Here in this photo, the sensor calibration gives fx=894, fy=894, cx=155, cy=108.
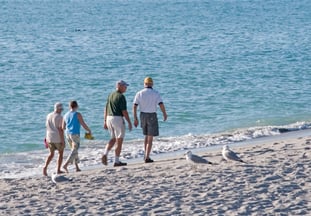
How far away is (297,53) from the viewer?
4384 centimetres

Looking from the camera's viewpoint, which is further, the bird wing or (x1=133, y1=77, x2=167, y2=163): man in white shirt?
(x1=133, y1=77, x2=167, y2=163): man in white shirt

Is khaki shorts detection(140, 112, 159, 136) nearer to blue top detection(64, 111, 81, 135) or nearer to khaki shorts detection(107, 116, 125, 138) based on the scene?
khaki shorts detection(107, 116, 125, 138)

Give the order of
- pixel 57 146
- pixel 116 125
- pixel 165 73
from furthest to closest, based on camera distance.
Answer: pixel 165 73, pixel 116 125, pixel 57 146

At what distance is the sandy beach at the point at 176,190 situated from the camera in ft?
41.2

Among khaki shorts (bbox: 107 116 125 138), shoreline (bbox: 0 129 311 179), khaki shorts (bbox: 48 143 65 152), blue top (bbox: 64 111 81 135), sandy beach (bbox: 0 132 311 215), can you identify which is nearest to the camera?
sandy beach (bbox: 0 132 311 215)

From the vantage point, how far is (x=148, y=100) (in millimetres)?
15906

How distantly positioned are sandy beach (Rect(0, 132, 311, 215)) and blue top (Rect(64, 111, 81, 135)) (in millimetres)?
773

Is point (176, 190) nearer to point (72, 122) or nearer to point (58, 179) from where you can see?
point (58, 179)

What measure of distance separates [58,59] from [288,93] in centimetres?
1519

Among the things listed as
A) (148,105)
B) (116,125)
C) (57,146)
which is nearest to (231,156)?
(148,105)

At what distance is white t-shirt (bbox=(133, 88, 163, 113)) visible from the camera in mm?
15891

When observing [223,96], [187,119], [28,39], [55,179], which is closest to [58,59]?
[28,39]

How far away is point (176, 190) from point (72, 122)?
9.21 feet

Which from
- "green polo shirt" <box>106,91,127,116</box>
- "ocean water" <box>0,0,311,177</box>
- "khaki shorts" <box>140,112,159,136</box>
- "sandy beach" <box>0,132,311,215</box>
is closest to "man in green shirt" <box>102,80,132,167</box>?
"green polo shirt" <box>106,91,127,116</box>
